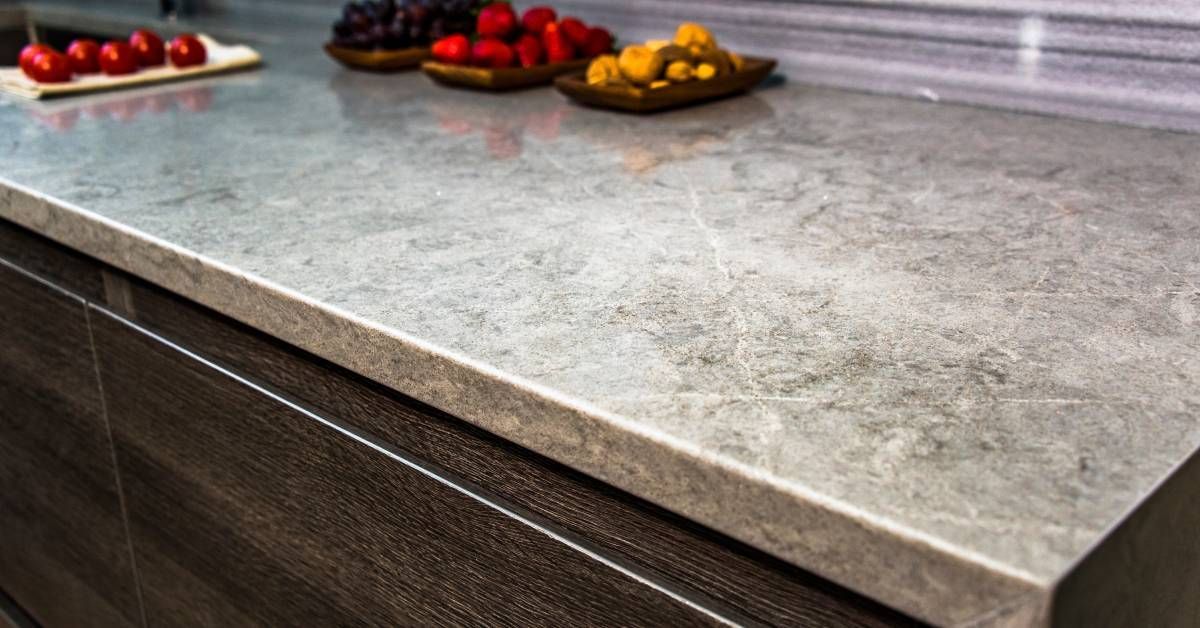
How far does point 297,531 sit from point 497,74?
2.51 ft

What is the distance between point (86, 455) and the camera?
1138 millimetres

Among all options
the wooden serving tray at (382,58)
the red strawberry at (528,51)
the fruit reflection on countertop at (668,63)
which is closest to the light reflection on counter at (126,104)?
the wooden serving tray at (382,58)

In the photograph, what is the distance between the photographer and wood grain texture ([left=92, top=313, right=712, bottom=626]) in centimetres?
71

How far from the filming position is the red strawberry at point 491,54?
1478 millimetres

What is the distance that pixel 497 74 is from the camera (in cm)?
146

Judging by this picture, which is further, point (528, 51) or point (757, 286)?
point (528, 51)

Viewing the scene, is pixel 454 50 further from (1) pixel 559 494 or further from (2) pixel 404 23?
(1) pixel 559 494

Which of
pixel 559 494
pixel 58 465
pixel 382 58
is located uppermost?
pixel 382 58

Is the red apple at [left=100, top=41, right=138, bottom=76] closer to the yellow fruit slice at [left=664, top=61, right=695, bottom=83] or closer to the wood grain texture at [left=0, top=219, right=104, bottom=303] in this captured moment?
the wood grain texture at [left=0, top=219, right=104, bottom=303]

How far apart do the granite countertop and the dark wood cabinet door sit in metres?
0.13

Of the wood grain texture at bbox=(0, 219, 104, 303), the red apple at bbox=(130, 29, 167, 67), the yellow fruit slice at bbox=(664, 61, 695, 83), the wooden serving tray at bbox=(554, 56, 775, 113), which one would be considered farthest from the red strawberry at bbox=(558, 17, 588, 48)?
the wood grain texture at bbox=(0, 219, 104, 303)

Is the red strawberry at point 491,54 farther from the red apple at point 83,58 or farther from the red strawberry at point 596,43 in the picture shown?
the red apple at point 83,58

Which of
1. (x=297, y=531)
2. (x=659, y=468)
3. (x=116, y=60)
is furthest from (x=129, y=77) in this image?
(x=659, y=468)

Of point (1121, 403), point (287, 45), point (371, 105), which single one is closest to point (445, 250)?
point (1121, 403)
